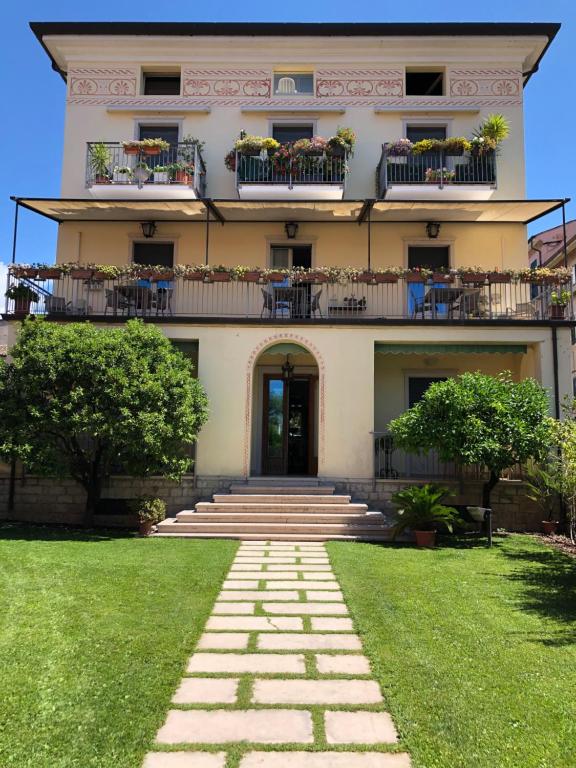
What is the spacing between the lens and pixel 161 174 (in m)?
14.2

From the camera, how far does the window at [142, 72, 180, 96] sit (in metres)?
15.8

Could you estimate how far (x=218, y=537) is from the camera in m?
10.1

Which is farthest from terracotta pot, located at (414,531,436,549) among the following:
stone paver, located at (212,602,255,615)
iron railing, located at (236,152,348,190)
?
iron railing, located at (236,152,348,190)

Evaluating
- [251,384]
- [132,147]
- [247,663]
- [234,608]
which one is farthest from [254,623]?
[132,147]

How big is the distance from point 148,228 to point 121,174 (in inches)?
56.1

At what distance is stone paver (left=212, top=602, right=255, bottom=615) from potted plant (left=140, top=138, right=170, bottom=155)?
461 inches

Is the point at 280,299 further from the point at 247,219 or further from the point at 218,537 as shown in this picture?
the point at 218,537

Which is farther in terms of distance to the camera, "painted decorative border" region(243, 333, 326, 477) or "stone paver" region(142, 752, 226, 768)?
"painted decorative border" region(243, 333, 326, 477)

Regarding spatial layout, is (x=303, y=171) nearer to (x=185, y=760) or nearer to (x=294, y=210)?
(x=294, y=210)

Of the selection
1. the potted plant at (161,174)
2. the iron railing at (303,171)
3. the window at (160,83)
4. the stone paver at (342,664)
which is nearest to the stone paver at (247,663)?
the stone paver at (342,664)

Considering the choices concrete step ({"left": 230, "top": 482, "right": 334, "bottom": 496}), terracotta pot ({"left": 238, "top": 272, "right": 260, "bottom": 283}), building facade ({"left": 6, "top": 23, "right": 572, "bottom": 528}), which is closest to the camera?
concrete step ({"left": 230, "top": 482, "right": 334, "bottom": 496})

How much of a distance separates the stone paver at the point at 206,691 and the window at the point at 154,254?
488 inches

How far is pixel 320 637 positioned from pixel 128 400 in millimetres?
6142

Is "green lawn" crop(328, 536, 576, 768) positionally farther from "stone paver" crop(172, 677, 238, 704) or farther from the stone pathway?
"stone paver" crop(172, 677, 238, 704)
